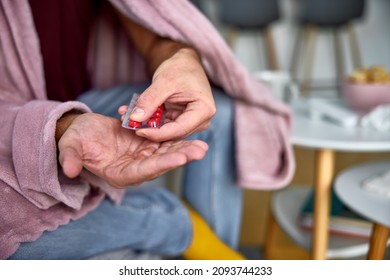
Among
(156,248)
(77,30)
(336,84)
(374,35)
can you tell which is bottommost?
(336,84)

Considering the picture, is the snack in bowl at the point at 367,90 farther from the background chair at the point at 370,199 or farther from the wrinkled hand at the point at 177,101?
the wrinkled hand at the point at 177,101

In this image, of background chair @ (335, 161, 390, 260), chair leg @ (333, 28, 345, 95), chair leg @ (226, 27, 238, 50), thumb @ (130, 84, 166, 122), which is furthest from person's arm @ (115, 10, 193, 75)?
chair leg @ (333, 28, 345, 95)

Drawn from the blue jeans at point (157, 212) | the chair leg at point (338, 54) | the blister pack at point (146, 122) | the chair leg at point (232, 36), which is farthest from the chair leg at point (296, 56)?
the blister pack at point (146, 122)

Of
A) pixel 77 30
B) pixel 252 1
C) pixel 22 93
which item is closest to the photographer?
pixel 22 93

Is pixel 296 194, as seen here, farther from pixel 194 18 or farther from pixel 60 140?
pixel 60 140

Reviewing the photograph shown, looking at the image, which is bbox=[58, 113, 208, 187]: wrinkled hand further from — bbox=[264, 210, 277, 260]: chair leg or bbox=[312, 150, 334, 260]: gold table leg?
bbox=[264, 210, 277, 260]: chair leg

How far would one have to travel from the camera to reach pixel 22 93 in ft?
2.18

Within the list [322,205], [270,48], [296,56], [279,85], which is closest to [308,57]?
[296,56]

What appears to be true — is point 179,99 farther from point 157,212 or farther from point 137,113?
point 157,212

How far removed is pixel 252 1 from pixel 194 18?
170 cm

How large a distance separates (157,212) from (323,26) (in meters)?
1.94

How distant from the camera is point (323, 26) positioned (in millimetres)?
2363
